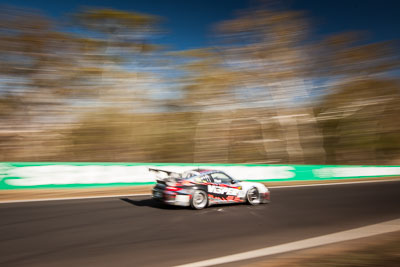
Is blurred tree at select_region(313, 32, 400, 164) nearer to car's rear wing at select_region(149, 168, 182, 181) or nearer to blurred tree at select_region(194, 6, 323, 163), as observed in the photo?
blurred tree at select_region(194, 6, 323, 163)

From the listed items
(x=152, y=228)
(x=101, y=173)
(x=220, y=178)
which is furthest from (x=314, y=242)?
(x=101, y=173)

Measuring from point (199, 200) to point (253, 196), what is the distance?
1935mm

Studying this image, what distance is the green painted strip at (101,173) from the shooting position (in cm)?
1280

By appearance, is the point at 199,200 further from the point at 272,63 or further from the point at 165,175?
the point at 272,63

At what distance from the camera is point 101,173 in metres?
14.6

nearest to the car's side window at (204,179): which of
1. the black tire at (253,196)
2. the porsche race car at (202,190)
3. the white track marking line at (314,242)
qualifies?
the porsche race car at (202,190)

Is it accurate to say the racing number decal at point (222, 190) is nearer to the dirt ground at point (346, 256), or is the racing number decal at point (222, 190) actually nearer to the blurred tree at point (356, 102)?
the dirt ground at point (346, 256)

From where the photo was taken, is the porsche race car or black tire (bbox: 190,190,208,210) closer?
the porsche race car

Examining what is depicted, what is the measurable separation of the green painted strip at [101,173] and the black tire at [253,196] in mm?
4891

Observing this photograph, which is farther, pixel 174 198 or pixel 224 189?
pixel 224 189

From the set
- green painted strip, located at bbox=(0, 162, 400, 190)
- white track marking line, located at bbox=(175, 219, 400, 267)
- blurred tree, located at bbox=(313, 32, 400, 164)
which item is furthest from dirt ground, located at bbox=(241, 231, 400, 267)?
blurred tree, located at bbox=(313, 32, 400, 164)

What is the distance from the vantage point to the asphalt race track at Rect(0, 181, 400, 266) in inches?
214

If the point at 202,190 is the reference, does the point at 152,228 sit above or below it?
below

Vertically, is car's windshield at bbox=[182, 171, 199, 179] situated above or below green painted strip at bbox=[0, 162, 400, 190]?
above
